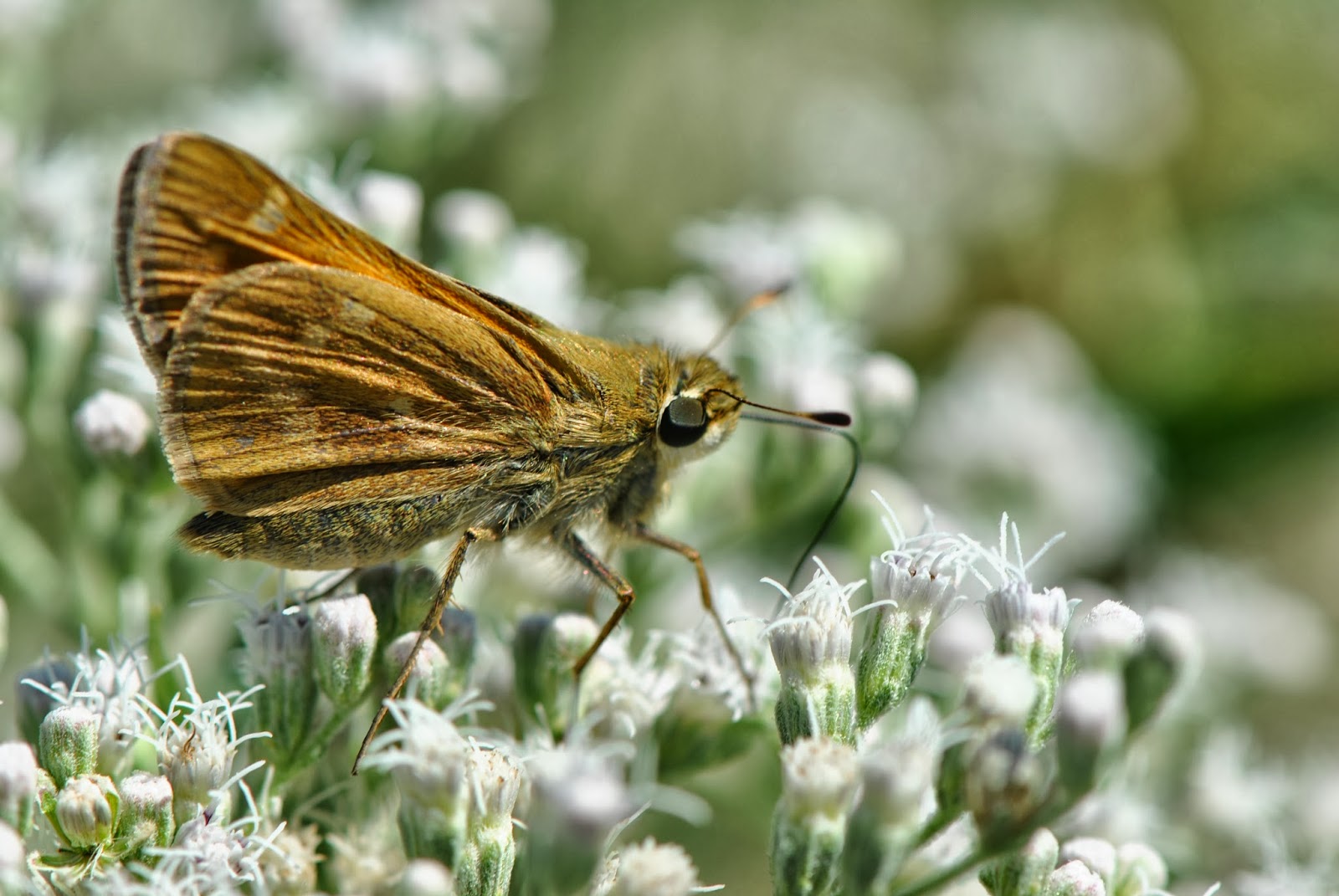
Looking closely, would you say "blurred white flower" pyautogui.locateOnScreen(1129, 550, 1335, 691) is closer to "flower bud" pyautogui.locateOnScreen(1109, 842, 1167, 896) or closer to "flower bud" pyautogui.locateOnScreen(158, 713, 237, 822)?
"flower bud" pyautogui.locateOnScreen(1109, 842, 1167, 896)

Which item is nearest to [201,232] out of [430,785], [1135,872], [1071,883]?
[430,785]

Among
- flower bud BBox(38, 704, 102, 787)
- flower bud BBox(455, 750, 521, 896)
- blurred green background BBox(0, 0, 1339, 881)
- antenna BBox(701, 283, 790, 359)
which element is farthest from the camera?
blurred green background BBox(0, 0, 1339, 881)

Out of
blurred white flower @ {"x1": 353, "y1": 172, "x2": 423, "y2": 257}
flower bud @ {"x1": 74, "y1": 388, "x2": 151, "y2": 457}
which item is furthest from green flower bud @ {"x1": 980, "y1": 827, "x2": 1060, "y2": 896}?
blurred white flower @ {"x1": 353, "y1": 172, "x2": 423, "y2": 257}

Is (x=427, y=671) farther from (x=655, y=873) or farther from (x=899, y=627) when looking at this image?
(x=899, y=627)

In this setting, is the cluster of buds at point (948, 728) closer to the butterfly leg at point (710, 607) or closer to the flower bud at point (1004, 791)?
the flower bud at point (1004, 791)

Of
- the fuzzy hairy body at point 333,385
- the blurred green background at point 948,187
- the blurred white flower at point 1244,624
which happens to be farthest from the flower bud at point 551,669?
the blurred white flower at point 1244,624
